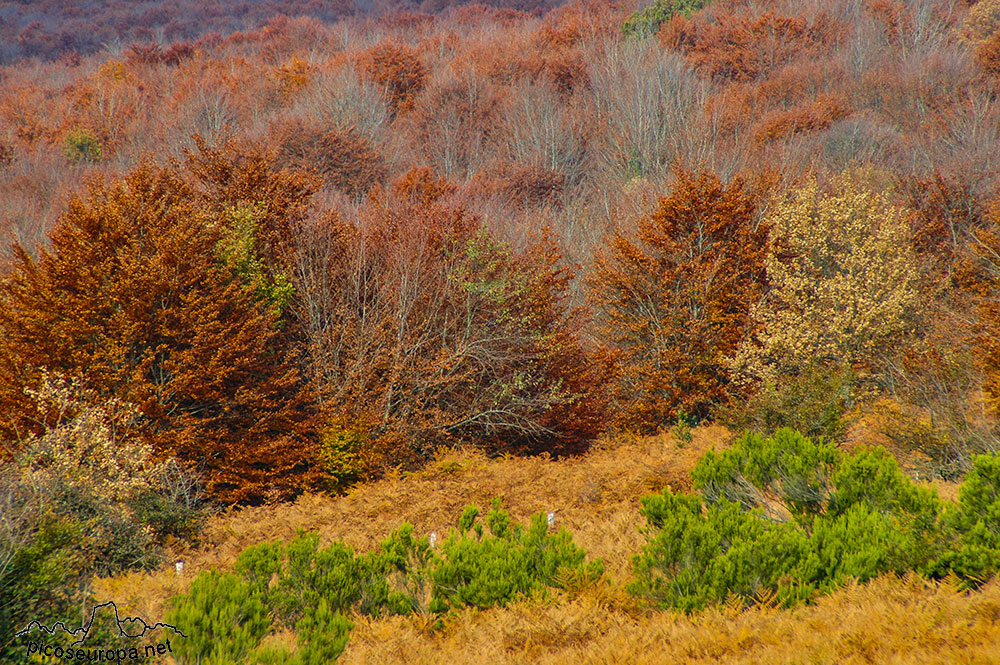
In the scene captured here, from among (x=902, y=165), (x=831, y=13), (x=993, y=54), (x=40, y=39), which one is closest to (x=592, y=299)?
(x=902, y=165)

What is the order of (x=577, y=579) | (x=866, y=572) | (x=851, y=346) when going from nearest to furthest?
1. (x=866, y=572)
2. (x=577, y=579)
3. (x=851, y=346)

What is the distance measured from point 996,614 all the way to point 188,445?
43.1ft

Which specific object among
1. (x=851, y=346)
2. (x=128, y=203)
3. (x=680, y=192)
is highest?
(x=128, y=203)

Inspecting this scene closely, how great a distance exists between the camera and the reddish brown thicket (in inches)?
639

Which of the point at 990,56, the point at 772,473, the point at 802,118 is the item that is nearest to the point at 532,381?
the point at 772,473

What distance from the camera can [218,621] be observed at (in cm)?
567

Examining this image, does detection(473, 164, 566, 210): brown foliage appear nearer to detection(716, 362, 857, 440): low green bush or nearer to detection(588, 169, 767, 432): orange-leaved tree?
detection(588, 169, 767, 432): orange-leaved tree

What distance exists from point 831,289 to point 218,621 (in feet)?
55.9

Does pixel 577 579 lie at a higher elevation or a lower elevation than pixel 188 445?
higher

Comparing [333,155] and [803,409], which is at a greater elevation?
[803,409]

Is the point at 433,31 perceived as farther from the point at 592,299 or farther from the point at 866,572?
the point at 866,572

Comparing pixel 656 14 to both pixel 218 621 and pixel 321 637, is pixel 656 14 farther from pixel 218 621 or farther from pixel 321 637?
pixel 218 621

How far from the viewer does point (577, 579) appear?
22.4 feet

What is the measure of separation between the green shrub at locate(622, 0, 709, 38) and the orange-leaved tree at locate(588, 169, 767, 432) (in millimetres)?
37776
